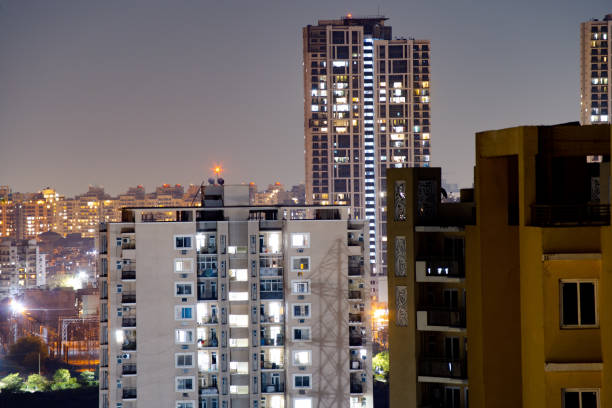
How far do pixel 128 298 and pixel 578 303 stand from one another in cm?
1756

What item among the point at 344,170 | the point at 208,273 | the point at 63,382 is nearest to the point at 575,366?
the point at 208,273

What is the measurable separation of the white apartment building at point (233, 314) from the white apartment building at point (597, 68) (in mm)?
43972

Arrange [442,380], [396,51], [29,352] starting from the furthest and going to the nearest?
[396,51], [29,352], [442,380]

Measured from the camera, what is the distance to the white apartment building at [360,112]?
73188 millimetres

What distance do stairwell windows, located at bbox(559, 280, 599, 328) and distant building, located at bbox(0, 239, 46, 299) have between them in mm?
90946

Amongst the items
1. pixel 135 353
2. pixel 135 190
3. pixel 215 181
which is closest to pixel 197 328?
pixel 135 353

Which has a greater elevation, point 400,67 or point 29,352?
point 400,67

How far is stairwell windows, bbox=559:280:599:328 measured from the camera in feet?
17.6

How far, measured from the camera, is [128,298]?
21.8 metres

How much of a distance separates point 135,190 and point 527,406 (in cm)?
12091

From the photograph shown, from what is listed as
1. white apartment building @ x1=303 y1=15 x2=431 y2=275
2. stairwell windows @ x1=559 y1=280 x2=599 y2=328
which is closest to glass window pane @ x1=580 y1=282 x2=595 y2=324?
stairwell windows @ x1=559 y1=280 x2=599 y2=328

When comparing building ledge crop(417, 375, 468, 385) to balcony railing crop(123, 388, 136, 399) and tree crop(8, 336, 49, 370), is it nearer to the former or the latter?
balcony railing crop(123, 388, 136, 399)

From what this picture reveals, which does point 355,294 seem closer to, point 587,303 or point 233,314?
point 233,314

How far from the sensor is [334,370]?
71.7 ft
